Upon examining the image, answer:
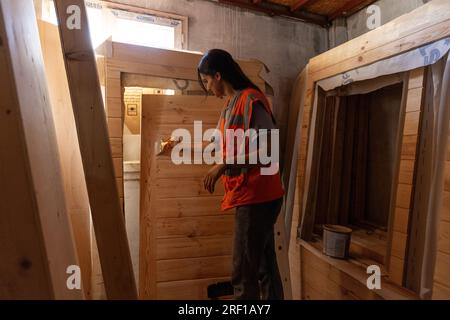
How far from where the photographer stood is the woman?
3.82 feet

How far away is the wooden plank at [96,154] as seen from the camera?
0.75m

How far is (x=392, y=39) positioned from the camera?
1.56 meters

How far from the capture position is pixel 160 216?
1.88m

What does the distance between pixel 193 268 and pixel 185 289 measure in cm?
14

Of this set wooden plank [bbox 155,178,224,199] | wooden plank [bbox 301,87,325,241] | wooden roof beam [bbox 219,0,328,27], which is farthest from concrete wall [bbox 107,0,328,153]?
wooden plank [bbox 155,178,224,199]

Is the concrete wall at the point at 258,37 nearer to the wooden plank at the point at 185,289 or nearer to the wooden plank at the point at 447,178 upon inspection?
the wooden plank at the point at 447,178

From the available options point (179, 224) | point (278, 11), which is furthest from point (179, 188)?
point (278, 11)

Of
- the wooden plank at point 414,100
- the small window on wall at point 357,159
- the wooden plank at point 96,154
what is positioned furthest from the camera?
the small window on wall at point 357,159

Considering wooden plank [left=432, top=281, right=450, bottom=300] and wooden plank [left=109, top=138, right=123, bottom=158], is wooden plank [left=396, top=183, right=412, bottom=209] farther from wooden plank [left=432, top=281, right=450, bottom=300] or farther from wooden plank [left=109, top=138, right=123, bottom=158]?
wooden plank [left=109, top=138, right=123, bottom=158]

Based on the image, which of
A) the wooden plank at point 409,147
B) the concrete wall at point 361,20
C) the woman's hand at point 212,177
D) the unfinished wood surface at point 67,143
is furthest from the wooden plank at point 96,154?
the concrete wall at point 361,20

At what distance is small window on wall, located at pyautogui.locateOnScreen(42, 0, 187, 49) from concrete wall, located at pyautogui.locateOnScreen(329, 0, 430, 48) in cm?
133

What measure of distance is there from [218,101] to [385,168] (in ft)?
4.59

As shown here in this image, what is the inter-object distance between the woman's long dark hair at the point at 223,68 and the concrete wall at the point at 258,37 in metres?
1.02
